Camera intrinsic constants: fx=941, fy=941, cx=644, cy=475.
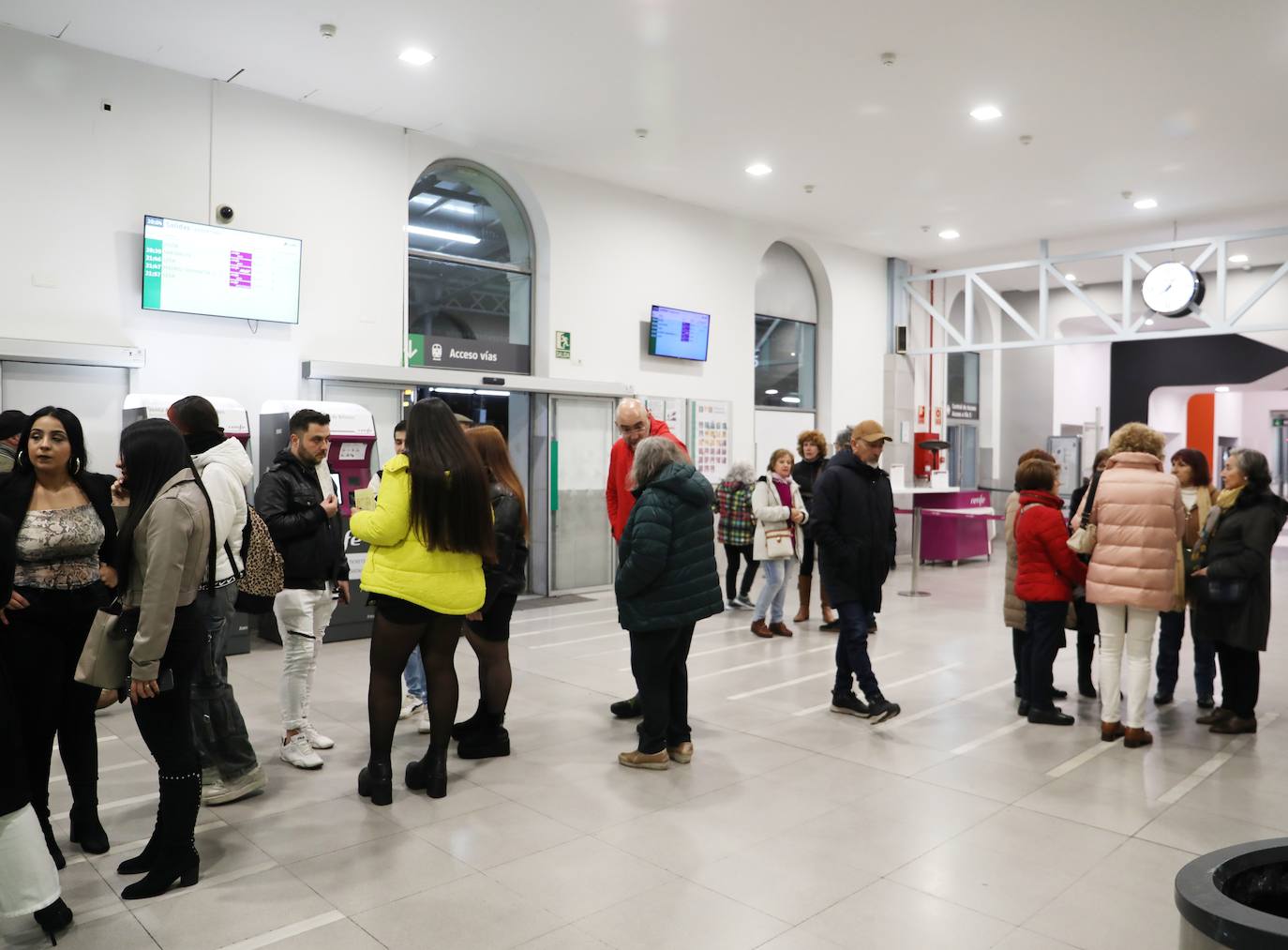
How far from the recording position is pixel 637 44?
596cm

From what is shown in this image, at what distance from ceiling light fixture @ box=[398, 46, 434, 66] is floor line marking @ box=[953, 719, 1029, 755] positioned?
520cm

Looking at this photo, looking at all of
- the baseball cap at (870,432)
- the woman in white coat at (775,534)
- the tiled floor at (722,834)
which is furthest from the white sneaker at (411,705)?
the woman in white coat at (775,534)

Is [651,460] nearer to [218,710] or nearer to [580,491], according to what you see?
[218,710]

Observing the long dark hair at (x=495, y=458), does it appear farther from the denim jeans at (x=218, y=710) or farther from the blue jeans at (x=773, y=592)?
the blue jeans at (x=773, y=592)

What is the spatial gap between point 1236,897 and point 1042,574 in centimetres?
318

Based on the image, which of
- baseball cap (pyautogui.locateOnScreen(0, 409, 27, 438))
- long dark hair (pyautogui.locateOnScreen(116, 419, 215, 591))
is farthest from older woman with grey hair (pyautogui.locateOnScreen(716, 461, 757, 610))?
long dark hair (pyautogui.locateOnScreen(116, 419, 215, 591))

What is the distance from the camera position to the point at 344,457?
5992 mm

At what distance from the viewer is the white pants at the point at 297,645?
12.5 ft

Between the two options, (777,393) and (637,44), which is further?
(777,393)

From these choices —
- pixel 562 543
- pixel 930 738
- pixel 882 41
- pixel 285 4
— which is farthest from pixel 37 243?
pixel 930 738

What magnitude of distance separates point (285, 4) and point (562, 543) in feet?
15.8

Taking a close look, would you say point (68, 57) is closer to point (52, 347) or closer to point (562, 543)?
point (52, 347)

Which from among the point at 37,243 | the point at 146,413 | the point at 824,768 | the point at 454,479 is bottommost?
the point at 824,768

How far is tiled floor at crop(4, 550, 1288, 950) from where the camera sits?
257cm
